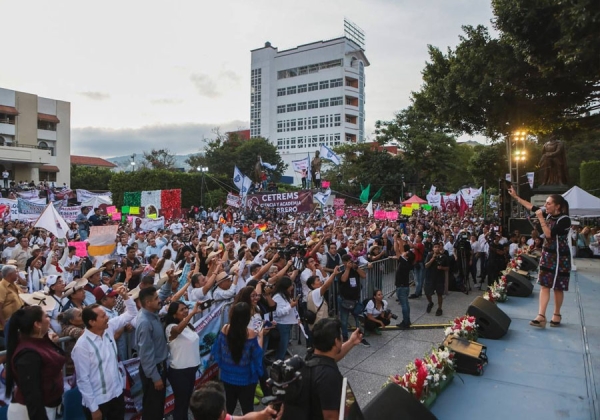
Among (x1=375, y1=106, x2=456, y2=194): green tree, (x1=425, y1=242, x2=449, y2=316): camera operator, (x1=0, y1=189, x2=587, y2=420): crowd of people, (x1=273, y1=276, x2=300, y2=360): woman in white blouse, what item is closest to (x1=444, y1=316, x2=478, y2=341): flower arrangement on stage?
(x1=0, y1=189, x2=587, y2=420): crowd of people

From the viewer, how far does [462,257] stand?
13031 millimetres

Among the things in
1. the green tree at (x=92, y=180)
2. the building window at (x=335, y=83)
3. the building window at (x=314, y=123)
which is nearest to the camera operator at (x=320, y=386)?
the green tree at (x=92, y=180)

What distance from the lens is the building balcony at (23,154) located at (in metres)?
43.9

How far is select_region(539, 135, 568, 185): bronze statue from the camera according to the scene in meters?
16.3

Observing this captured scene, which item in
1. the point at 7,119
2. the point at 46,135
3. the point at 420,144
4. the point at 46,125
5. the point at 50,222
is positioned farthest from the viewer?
the point at 46,125

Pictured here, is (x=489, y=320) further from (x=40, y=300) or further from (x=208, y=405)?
(x=40, y=300)

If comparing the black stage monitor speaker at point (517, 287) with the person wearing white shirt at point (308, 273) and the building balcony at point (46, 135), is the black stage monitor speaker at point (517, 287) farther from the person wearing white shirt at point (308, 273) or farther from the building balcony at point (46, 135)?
the building balcony at point (46, 135)

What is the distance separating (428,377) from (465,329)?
1555 millimetres

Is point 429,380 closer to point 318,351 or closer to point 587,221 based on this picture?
point 318,351

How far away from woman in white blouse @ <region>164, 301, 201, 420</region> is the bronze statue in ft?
54.6

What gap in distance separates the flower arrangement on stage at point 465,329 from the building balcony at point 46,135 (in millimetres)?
61261

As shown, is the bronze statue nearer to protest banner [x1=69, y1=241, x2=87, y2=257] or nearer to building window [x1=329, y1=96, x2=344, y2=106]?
protest banner [x1=69, y1=241, x2=87, y2=257]

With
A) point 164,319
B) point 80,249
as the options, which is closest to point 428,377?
point 164,319

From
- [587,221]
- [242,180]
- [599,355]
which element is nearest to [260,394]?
[599,355]
